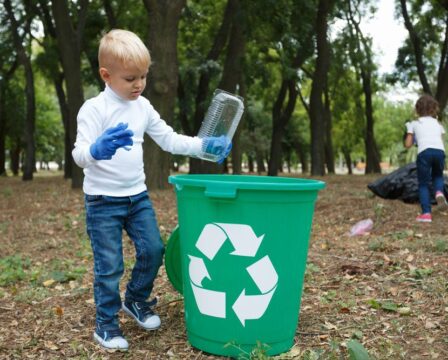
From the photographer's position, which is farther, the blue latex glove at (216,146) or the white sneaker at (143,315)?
the white sneaker at (143,315)

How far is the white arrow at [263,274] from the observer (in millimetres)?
2586

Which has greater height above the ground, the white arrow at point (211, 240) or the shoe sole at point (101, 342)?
the white arrow at point (211, 240)

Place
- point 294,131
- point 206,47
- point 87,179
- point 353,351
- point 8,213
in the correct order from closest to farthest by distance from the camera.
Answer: point 353,351 < point 87,179 < point 8,213 < point 206,47 < point 294,131

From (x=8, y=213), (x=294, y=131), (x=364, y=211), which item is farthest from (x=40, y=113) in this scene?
(x=364, y=211)

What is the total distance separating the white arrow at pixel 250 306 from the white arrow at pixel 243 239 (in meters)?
0.20

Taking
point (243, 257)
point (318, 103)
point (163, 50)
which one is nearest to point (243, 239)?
point (243, 257)

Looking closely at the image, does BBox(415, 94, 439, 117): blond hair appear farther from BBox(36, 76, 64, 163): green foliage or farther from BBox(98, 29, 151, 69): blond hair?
BBox(36, 76, 64, 163): green foliage

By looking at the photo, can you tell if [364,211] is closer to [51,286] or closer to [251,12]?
[51,286]

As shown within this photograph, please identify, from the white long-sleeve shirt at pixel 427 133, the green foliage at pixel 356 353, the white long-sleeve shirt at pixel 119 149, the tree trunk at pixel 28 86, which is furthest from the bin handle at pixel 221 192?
the tree trunk at pixel 28 86

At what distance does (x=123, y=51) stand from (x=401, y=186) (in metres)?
6.68

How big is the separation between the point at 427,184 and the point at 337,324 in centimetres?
416

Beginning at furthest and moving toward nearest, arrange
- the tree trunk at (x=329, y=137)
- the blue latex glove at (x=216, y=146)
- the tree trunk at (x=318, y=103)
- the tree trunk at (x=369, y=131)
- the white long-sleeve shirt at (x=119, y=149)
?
the tree trunk at (x=329, y=137), the tree trunk at (x=369, y=131), the tree trunk at (x=318, y=103), the blue latex glove at (x=216, y=146), the white long-sleeve shirt at (x=119, y=149)

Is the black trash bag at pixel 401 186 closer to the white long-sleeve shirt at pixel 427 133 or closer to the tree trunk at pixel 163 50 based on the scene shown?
the white long-sleeve shirt at pixel 427 133

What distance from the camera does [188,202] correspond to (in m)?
2.70
